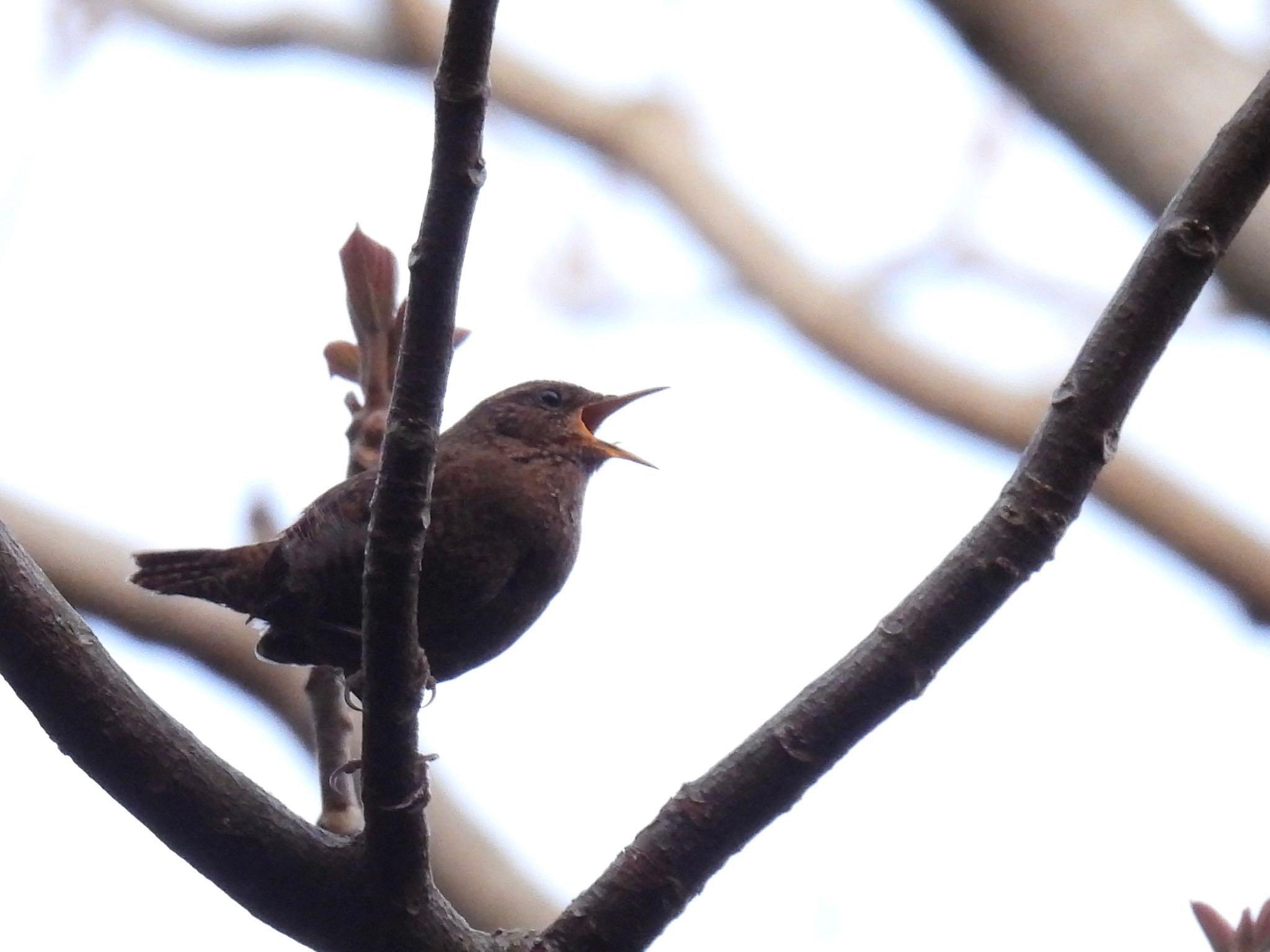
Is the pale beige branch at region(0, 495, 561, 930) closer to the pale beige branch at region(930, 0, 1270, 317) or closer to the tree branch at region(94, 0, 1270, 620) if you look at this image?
the tree branch at region(94, 0, 1270, 620)

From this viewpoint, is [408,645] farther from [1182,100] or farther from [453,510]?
[1182,100]

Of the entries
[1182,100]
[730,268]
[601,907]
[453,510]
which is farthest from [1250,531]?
[601,907]

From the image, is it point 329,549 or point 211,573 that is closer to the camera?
point 329,549

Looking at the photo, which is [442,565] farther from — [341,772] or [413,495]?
[413,495]


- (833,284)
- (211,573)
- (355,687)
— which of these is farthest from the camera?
(833,284)

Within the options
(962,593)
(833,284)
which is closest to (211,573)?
(962,593)

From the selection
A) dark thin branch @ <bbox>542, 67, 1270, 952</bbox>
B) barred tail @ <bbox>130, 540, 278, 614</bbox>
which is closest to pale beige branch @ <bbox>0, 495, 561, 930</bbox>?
barred tail @ <bbox>130, 540, 278, 614</bbox>
